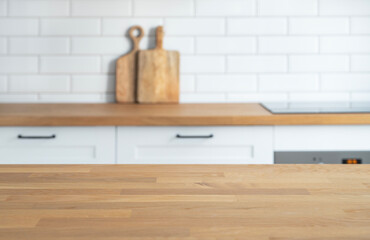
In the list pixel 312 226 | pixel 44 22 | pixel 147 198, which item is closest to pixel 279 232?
pixel 312 226

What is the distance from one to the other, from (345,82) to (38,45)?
1603mm

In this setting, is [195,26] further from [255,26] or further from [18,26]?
[18,26]

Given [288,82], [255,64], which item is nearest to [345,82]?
[288,82]

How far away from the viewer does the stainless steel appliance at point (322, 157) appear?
1.63 m

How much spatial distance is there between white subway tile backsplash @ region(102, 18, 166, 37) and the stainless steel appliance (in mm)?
966

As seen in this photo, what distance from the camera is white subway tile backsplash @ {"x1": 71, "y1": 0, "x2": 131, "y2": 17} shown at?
7.06 feet

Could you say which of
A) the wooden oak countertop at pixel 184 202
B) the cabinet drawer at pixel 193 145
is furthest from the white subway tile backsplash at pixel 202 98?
the wooden oak countertop at pixel 184 202

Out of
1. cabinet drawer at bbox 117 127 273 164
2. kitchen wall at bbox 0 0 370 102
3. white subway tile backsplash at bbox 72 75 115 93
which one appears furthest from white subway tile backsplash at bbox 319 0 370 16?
white subway tile backsplash at bbox 72 75 115 93

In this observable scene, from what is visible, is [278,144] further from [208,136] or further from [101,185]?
[101,185]

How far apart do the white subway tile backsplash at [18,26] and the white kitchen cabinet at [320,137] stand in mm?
1352

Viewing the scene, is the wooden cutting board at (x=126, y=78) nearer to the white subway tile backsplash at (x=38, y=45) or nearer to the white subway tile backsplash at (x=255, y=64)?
the white subway tile backsplash at (x=38, y=45)

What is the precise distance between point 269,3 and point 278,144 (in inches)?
34.6

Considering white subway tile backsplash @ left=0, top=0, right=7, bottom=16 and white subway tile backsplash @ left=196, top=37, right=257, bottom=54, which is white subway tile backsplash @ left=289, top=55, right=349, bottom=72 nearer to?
white subway tile backsplash @ left=196, top=37, right=257, bottom=54

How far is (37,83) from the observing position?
7.14 feet
